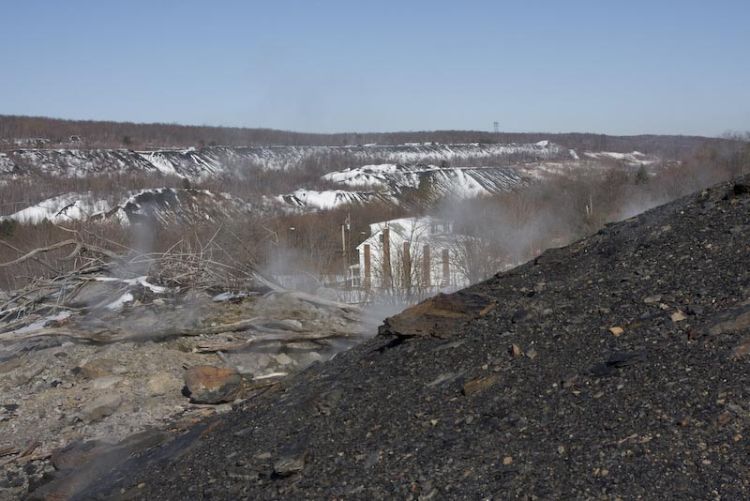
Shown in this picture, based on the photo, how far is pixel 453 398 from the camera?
388cm

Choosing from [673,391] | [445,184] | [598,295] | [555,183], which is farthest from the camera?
[445,184]

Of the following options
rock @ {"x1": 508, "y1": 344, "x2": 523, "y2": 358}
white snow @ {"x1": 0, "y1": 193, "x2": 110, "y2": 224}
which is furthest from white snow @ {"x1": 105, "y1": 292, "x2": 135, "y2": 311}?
white snow @ {"x1": 0, "y1": 193, "x2": 110, "y2": 224}

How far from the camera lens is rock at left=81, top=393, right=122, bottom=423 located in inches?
256

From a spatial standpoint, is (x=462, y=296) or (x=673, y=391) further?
(x=462, y=296)

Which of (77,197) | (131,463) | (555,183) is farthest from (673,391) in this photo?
(77,197)

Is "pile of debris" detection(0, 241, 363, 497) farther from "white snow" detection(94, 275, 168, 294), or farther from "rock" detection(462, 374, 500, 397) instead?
"rock" detection(462, 374, 500, 397)

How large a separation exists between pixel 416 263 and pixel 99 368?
31.4ft


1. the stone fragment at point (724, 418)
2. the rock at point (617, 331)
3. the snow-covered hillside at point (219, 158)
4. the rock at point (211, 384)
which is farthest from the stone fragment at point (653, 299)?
the snow-covered hillside at point (219, 158)

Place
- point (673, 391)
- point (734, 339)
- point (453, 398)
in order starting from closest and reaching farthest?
point (673, 391), point (734, 339), point (453, 398)

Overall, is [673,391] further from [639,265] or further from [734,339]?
[639,265]

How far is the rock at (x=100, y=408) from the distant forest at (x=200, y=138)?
43661 millimetres

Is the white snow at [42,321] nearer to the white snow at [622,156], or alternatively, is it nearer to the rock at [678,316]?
the rock at [678,316]

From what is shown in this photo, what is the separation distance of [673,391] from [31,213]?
40174mm

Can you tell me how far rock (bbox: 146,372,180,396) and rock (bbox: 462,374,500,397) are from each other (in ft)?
12.7
